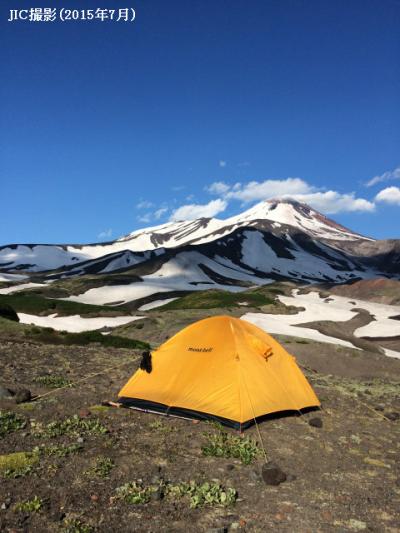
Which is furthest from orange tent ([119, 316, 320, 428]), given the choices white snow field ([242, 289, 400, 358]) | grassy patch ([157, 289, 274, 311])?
grassy patch ([157, 289, 274, 311])

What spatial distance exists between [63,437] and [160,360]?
4.36 meters

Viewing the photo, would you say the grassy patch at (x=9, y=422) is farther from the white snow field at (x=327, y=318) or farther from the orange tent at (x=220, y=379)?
the white snow field at (x=327, y=318)

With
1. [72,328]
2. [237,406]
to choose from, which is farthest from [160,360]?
[72,328]

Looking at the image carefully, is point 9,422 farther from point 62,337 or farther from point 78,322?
point 78,322

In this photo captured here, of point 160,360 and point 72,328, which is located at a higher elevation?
point 160,360

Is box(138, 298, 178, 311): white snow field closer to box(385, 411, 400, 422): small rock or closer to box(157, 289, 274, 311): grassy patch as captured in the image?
box(157, 289, 274, 311): grassy patch

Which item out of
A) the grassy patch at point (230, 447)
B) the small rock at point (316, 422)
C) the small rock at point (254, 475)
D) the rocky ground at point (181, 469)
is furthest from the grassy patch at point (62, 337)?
the small rock at point (254, 475)

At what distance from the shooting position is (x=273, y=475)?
30.8ft

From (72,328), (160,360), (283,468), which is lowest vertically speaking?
(72,328)

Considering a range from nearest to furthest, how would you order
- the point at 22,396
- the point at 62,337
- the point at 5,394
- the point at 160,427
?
the point at 160,427 < the point at 22,396 < the point at 5,394 < the point at 62,337

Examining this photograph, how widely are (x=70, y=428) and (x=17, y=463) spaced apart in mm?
2473

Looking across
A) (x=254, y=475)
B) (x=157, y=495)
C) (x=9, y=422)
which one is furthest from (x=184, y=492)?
(x=9, y=422)

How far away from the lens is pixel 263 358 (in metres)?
14.1

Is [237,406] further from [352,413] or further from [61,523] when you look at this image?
[61,523]
